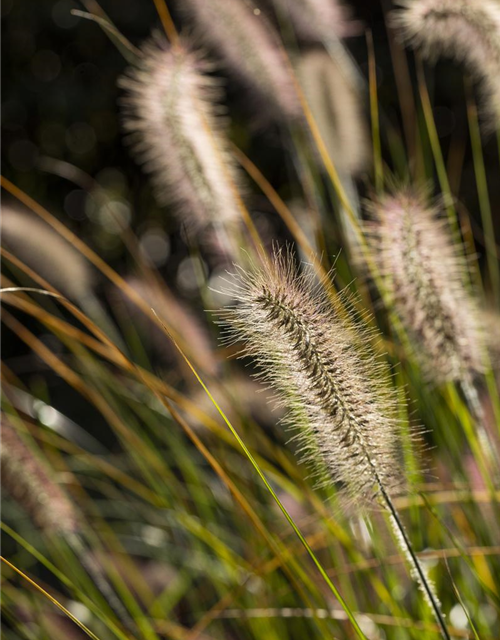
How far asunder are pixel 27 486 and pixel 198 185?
57cm

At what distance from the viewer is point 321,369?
28.2 inches

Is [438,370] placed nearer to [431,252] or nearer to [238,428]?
[431,252]

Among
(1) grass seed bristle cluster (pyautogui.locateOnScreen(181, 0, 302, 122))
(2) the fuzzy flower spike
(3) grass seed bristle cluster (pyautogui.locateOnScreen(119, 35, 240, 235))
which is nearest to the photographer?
(2) the fuzzy flower spike

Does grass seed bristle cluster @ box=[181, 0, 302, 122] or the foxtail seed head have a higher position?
grass seed bristle cluster @ box=[181, 0, 302, 122]

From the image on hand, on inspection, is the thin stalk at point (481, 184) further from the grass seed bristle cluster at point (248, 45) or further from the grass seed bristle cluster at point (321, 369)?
the grass seed bristle cluster at point (321, 369)

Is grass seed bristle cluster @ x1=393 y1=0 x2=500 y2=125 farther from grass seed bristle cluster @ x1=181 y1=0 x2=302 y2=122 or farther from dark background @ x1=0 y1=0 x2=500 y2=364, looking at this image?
dark background @ x1=0 y1=0 x2=500 y2=364

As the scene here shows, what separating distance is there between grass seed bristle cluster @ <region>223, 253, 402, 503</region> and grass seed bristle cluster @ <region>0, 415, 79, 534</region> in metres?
0.62

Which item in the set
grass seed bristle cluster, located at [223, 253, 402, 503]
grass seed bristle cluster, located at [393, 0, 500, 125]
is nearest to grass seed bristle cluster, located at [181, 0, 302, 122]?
grass seed bristle cluster, located at [393, 0, 500, 125]

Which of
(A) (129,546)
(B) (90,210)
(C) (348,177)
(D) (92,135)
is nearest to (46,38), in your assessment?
(D) (92,135)

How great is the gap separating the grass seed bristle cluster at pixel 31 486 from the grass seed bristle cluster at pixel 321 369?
0.62 metres

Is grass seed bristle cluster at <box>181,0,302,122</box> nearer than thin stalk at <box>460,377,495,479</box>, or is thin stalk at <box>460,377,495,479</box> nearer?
thin stalk at <box>460,377,495,479</box>

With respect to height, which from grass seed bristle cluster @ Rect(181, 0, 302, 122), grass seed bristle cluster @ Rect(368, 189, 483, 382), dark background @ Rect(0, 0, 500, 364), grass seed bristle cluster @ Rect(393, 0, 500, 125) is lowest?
grass seed bristle cluster @ Rect(368, 189, 483, 382)

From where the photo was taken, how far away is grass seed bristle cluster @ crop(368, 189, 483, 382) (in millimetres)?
980

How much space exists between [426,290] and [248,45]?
0.74m
